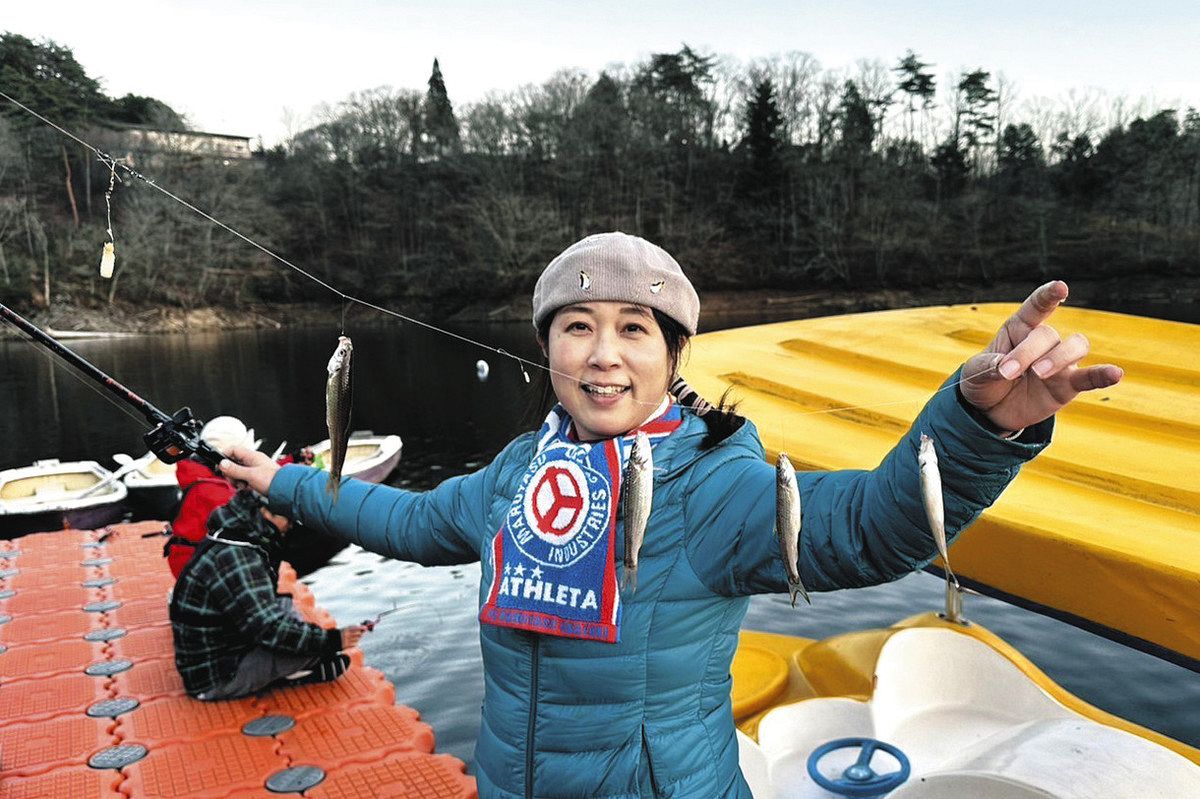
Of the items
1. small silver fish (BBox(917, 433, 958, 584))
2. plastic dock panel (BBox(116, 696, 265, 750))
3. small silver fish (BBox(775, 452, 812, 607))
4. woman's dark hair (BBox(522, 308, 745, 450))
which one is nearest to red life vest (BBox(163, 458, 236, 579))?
plastic dock panel (BBox(116, 696, 265, 750))

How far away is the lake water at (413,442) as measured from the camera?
8.84 m

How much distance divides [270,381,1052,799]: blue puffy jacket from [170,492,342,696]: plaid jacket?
3.97 meters

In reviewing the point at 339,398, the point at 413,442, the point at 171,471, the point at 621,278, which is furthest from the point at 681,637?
the point at 413,442

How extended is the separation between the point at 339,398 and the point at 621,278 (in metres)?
1.02

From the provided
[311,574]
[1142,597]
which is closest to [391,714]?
[1142,597]

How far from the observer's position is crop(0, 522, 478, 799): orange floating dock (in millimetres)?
5258

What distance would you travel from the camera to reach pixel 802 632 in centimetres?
1040

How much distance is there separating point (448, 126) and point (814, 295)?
124 ft

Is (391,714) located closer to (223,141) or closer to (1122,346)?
(1122,346)

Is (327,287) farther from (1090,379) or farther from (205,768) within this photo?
(205,768)

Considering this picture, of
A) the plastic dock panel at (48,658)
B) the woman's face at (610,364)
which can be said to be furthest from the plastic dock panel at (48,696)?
the woman's face at (610,364)

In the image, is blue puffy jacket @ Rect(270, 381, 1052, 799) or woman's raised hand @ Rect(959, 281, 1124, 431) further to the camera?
blue puffy jacket @ Rect(270, 381, 1052, 799)

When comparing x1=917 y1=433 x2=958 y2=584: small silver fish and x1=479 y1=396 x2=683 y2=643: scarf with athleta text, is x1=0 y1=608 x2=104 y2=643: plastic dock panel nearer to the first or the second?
x1=479 y1=396 x2=683 y2=643: scarf with athleta text

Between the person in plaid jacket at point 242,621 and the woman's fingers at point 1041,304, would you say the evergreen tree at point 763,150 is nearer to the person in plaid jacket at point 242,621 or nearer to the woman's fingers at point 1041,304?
the person in plaid jacket at point 242,621
